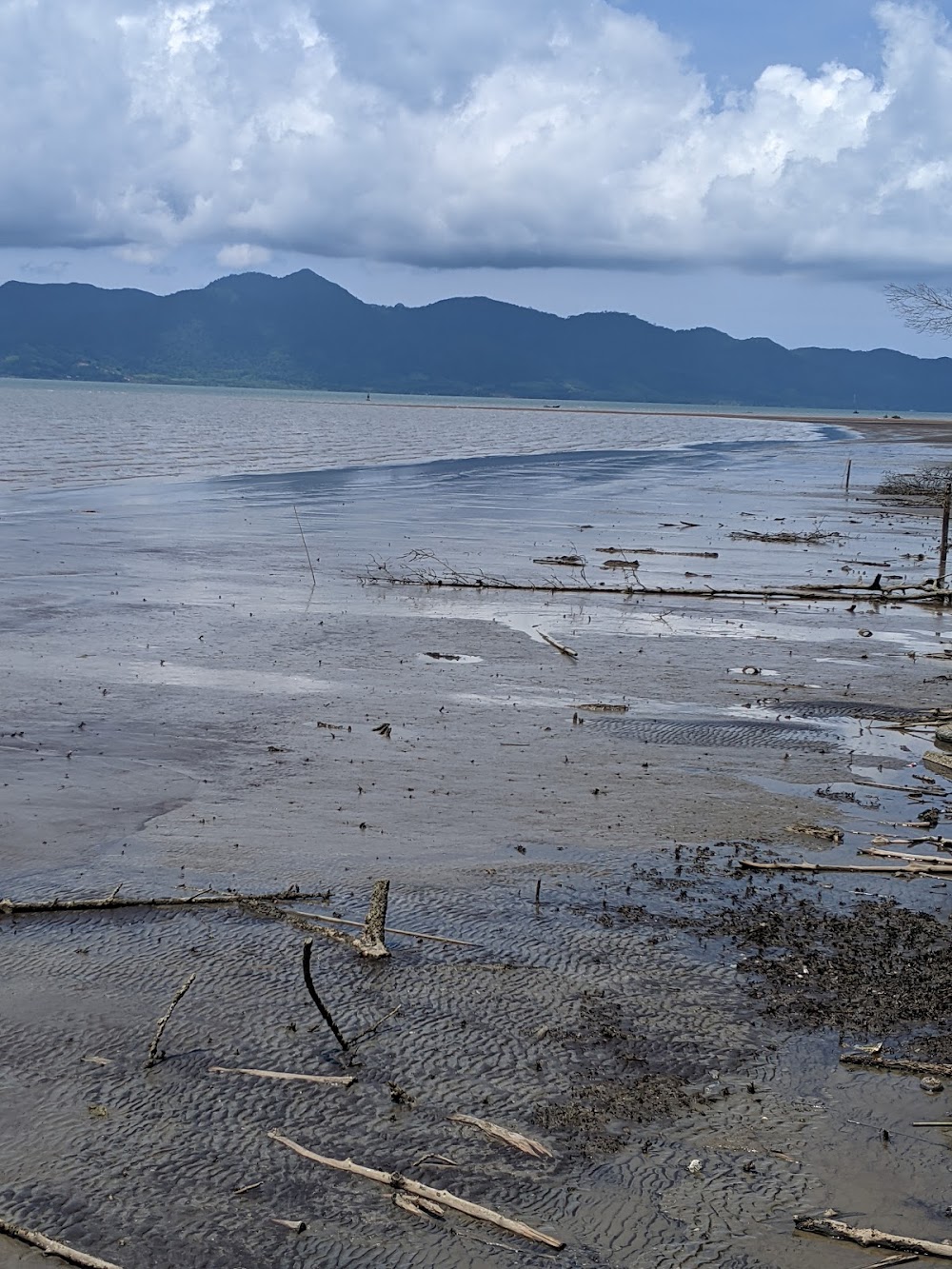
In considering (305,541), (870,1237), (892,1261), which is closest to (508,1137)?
(870,1237)

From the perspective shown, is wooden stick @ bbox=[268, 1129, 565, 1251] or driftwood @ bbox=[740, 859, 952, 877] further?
driftwood @ bbox=[740, 859, 952, 877]

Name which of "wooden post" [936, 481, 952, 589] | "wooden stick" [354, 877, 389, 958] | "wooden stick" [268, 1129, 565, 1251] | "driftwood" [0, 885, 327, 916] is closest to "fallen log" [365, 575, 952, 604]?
"wooden post" [936, 481, 952, 589]

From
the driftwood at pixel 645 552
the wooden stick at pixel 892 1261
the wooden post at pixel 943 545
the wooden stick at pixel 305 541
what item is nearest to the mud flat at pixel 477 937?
the wooden stick at pixel 892 1261

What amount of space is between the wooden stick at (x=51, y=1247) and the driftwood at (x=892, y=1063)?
386 centimetres

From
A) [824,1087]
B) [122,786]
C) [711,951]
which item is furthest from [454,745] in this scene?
[824,1087]

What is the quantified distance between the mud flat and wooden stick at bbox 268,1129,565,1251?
0.19 feet

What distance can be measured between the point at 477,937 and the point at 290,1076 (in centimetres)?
211

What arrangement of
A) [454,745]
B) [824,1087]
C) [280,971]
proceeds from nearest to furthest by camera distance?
1. [824,1087]
2. [280,971]
3. [454,745]

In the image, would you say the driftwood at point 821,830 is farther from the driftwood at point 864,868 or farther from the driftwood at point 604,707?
the driftwood at point 604,707

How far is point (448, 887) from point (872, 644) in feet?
37.8

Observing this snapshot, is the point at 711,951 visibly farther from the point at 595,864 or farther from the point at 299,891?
the point at 299,891

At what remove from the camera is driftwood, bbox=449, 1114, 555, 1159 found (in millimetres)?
6250

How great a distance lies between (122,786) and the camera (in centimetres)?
1155

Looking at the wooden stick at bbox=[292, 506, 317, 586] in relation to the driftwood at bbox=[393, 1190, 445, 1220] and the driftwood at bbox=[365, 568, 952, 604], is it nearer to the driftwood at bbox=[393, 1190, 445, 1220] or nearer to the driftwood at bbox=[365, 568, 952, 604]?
the driftwood at bbox=[365, 568, 952, 604]
